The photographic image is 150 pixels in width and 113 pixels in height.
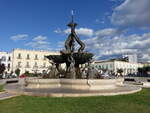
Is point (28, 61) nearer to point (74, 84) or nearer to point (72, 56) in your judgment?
point (72, 56)

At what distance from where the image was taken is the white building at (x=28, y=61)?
67812mm

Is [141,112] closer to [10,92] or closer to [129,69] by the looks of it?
[10,92]

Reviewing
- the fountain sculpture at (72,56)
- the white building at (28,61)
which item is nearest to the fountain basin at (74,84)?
the fountain sculpture at (72,56)

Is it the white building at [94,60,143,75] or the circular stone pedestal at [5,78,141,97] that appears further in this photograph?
the white building at [94,60,143,75]

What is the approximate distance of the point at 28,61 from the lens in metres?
70.0

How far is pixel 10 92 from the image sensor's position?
34.8 ft

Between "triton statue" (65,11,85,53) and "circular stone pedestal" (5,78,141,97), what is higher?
"triton statue" (65,11,85,53)

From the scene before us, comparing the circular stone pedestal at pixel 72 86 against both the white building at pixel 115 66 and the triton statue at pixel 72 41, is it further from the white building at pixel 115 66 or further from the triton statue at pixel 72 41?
the white building at pixel 115 66

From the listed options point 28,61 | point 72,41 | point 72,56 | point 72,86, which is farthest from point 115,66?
point 72,86

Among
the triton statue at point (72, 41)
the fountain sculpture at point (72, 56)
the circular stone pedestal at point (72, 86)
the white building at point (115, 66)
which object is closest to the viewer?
the circular stone pedestal at point (72, 86)

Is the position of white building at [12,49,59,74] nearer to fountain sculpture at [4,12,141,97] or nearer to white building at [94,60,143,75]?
white building at [94,60,143,75]

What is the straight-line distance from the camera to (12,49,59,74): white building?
67812mm

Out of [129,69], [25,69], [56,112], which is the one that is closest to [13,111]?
[56,112]

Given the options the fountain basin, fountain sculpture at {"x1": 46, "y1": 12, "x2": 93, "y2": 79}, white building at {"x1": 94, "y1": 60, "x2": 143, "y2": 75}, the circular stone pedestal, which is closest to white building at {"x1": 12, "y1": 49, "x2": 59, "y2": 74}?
white building at {"x1": 94, "y1": 60, "x2": 143, "y2": 75}
